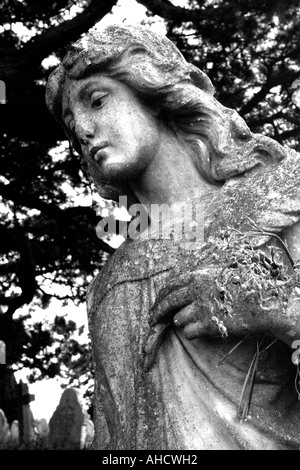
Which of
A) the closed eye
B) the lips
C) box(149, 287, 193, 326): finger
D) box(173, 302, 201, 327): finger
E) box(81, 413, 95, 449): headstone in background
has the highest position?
the closed eye

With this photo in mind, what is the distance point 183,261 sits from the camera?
4.71m

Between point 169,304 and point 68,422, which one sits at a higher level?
point 169,304

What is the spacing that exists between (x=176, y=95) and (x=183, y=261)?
2.54 feet

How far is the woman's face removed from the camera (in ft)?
16.2

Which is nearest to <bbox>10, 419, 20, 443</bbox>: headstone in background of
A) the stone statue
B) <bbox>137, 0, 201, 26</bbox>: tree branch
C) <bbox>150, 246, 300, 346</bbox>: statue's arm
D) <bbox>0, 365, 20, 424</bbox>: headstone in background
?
<bbox>0, 365, 20, 424</bbox>: headstone in background

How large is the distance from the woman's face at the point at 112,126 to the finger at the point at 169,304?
2.26 feet

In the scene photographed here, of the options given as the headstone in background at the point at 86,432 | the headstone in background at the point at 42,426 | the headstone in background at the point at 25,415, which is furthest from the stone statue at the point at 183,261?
the headstone in background at the point at 42,426

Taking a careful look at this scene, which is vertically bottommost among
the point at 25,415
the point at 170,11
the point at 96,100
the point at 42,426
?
the point at 42,426

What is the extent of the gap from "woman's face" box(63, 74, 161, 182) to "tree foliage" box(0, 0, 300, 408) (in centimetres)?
644

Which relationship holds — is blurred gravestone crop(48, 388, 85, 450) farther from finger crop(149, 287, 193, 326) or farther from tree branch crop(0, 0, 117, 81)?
finger crop(149, 287, 193, 326)

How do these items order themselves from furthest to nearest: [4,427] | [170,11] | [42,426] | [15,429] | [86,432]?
[42,426]
[15,429]
[86,432]
[4,427]
[170,11]

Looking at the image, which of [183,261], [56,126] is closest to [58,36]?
[56,126]

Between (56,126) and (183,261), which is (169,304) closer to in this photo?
(183,261)
